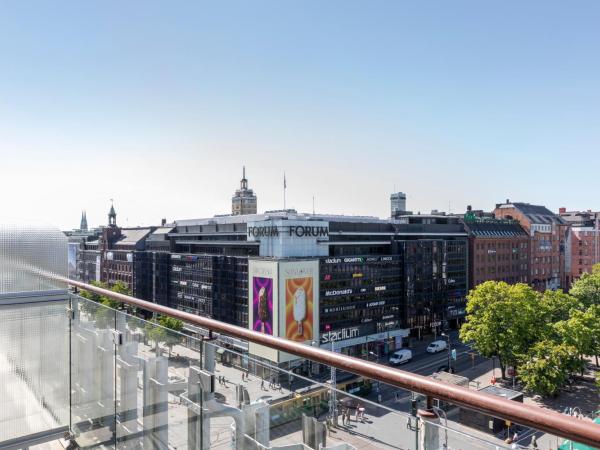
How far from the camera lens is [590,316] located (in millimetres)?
31641

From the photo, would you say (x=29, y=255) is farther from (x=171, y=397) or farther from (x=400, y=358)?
(x=400, y=358)

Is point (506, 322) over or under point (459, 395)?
under

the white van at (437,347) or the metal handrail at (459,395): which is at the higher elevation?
the metal handrail at (459,395)

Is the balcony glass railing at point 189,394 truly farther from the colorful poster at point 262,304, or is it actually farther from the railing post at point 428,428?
the colorful poster at point 262,304

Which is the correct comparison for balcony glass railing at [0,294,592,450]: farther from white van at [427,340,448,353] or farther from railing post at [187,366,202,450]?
white van at [427,340,448,353]

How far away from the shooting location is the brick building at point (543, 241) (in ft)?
225

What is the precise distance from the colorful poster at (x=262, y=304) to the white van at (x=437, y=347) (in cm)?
1587

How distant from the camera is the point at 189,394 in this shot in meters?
3.47

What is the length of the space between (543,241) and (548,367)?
4639 centimetres

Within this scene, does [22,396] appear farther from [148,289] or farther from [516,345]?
[148,289]

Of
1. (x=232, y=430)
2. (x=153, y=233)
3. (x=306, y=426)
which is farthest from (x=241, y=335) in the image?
(x=153, y=233)

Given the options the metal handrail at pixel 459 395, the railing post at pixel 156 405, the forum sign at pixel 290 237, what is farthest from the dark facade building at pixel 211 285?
the metal handrail at pixel 459 395

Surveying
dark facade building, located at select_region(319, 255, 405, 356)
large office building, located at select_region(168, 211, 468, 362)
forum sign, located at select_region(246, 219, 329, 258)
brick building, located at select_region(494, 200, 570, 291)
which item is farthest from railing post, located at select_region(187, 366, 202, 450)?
brick building, located at select_region(494, 200, 570, 291)

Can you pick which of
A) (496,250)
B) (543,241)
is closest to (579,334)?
(496,250)
